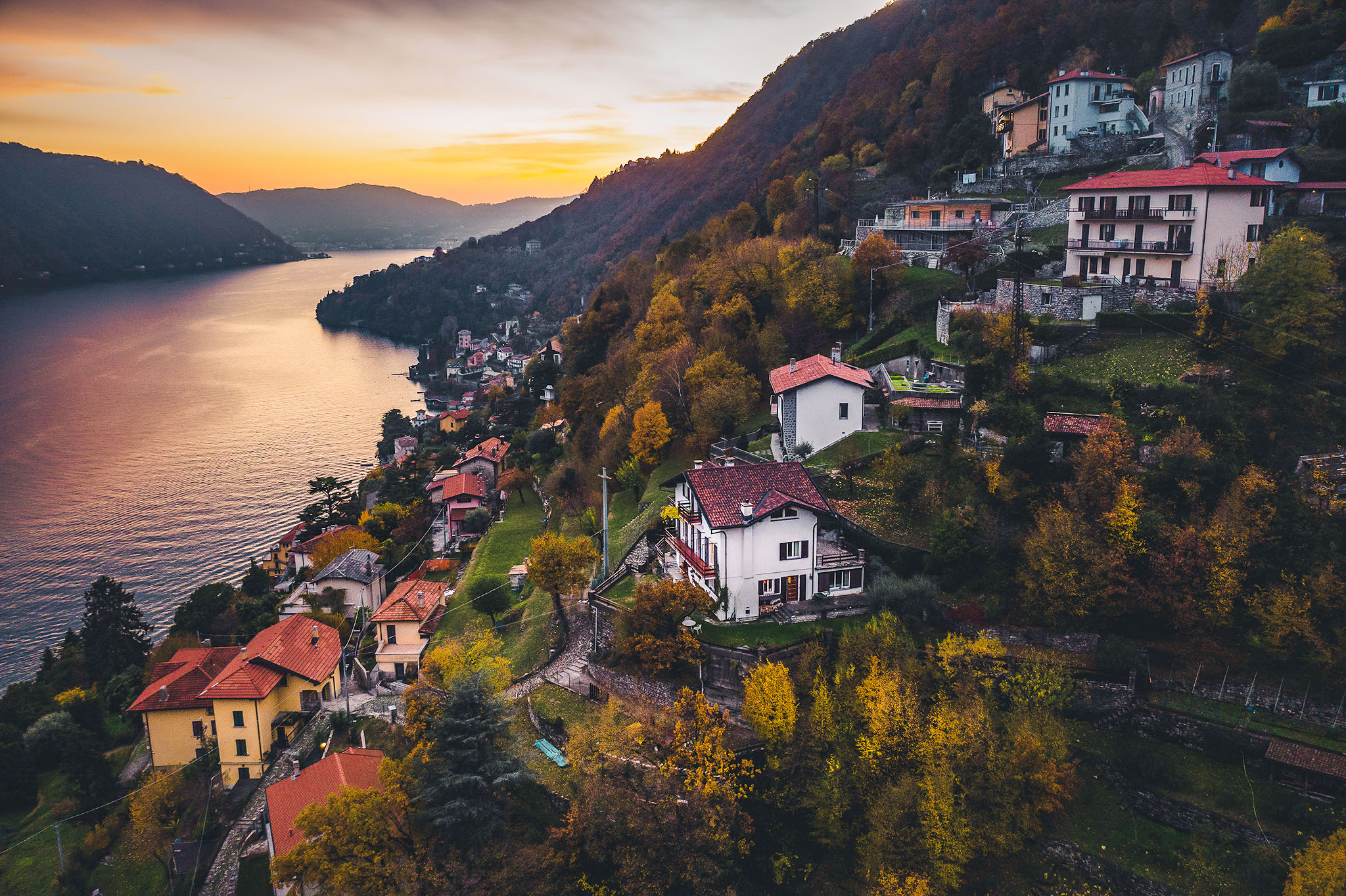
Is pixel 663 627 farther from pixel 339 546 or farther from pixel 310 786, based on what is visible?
pixel 339 546

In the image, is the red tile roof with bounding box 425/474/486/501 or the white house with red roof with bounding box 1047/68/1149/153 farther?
the red tile roof with bounding box 425/474/486/501

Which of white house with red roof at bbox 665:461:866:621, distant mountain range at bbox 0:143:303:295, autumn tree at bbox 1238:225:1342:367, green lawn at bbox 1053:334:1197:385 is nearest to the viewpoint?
autumn tree at bbox 1238:225:1342:367

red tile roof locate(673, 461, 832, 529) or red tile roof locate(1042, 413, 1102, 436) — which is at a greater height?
red tile roof locate(1042, 413, 1102, 436)

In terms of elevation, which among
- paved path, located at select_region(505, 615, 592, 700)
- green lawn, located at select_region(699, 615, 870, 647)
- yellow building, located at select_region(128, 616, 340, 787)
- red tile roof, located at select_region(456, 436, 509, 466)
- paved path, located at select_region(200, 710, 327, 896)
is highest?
green lawn, located at select_region(699, 615, 870, 647)

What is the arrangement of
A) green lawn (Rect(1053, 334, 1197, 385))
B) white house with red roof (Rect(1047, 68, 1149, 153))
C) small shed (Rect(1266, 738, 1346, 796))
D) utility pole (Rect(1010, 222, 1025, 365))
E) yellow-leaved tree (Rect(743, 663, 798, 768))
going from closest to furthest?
1. small shed (Rect(1266, 738, 1346, 796))
2. yellow-leaved tree (Rect(743, 663, 798, 768))
3. green lawn (Rect(1053, 334, 1197, 385))
4. utility pole (Rect(1010, 222, 1025, 365))
5. white house with red roof (Rect(1047, 68, 1149, 153))

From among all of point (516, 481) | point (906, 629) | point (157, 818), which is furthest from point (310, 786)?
point (516, 481)

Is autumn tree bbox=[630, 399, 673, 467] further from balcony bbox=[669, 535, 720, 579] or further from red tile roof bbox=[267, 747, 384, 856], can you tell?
red tile roof bbox=[267, 747, 384, 856]

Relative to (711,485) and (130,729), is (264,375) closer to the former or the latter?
(130,729)

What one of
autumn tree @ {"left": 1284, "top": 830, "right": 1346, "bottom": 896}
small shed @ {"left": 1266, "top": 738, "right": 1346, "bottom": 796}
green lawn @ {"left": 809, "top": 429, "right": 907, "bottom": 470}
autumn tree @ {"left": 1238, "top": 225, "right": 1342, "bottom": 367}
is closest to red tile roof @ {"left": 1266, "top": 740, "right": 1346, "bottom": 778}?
small shed @ {"left": 1266, "top": 738, "right": 1346, "bottom": 796}
